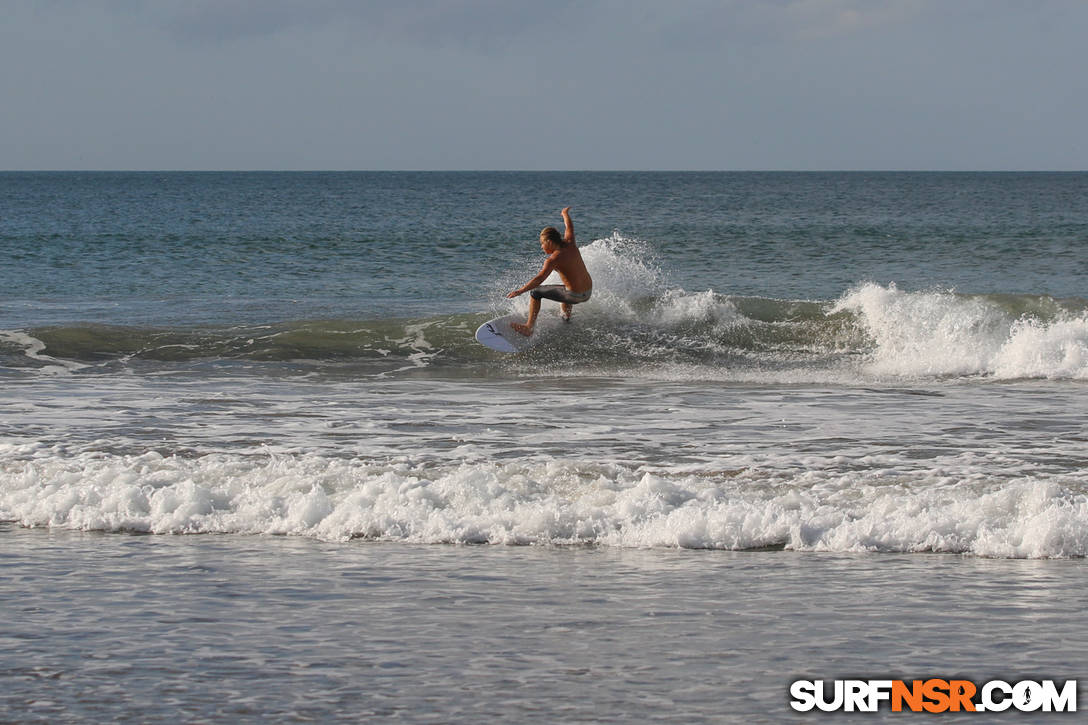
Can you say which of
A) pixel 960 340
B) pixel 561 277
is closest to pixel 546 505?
pixel 561 277

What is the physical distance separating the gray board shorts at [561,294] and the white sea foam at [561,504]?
7.26 metres

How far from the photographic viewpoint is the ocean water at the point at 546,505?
506 cm

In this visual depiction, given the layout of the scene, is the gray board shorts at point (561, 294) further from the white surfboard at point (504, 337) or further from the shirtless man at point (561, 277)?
the white surfboard at point (504, 337)

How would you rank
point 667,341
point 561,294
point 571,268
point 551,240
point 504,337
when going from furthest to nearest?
point 667,341 < point 504,337 < point 561,294 < point 571,268 < point 551,240

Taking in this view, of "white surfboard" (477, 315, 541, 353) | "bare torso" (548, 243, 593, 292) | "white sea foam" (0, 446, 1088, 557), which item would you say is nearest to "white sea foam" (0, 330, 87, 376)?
"white surfboard" (477, 315, 541, 353)

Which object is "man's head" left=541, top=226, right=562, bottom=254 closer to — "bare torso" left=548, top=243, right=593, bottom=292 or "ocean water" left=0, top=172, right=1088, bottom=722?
"bare torso" left=548, top=243, right=593, bottom=292

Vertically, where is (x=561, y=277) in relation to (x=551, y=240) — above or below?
below

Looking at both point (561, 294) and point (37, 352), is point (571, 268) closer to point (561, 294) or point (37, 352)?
point (561, 294)

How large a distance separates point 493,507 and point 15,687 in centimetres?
348

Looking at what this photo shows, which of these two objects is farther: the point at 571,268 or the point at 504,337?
the point at 504,337

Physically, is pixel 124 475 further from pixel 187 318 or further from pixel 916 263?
pixel 916 263

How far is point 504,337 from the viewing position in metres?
16.4

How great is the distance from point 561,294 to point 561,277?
0.24 m

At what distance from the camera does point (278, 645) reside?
5348mm
